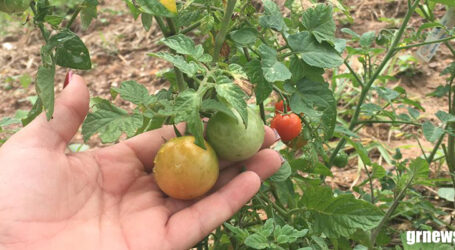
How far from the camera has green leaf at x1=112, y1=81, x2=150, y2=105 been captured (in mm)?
1110

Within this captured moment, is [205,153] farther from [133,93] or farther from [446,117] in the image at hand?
[446,117]

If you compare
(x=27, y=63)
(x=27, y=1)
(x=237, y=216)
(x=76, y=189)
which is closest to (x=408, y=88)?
(x=237, y=216)

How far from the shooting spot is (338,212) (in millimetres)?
1243

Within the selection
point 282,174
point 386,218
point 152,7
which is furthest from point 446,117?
point 152,7

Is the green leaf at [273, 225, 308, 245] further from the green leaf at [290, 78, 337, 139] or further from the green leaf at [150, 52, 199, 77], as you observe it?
the green leaf at [150, 52, 199, 77]

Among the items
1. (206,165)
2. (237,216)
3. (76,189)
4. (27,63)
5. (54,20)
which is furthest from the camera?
(27,63)

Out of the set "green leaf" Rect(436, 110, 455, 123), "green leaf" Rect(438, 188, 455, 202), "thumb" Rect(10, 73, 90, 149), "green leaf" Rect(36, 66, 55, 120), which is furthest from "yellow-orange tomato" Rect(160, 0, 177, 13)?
"green leaf" Rect(438, 188, 455, 202)

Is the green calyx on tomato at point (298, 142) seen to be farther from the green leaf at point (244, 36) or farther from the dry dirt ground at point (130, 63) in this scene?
the dry dirt ground at point (130, 63)

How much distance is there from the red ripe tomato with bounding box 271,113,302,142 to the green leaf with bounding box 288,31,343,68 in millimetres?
273

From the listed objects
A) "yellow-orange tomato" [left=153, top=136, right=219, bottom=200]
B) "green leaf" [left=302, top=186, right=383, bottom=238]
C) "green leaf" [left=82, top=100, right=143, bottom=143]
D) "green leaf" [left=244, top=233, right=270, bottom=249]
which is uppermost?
"green leaf" [left=82, top=100, right=143, bottom=143]

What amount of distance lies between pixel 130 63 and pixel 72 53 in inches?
113

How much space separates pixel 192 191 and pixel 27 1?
2.08 ft

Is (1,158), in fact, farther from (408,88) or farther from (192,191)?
(408,88)

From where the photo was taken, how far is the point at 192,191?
118 cm
